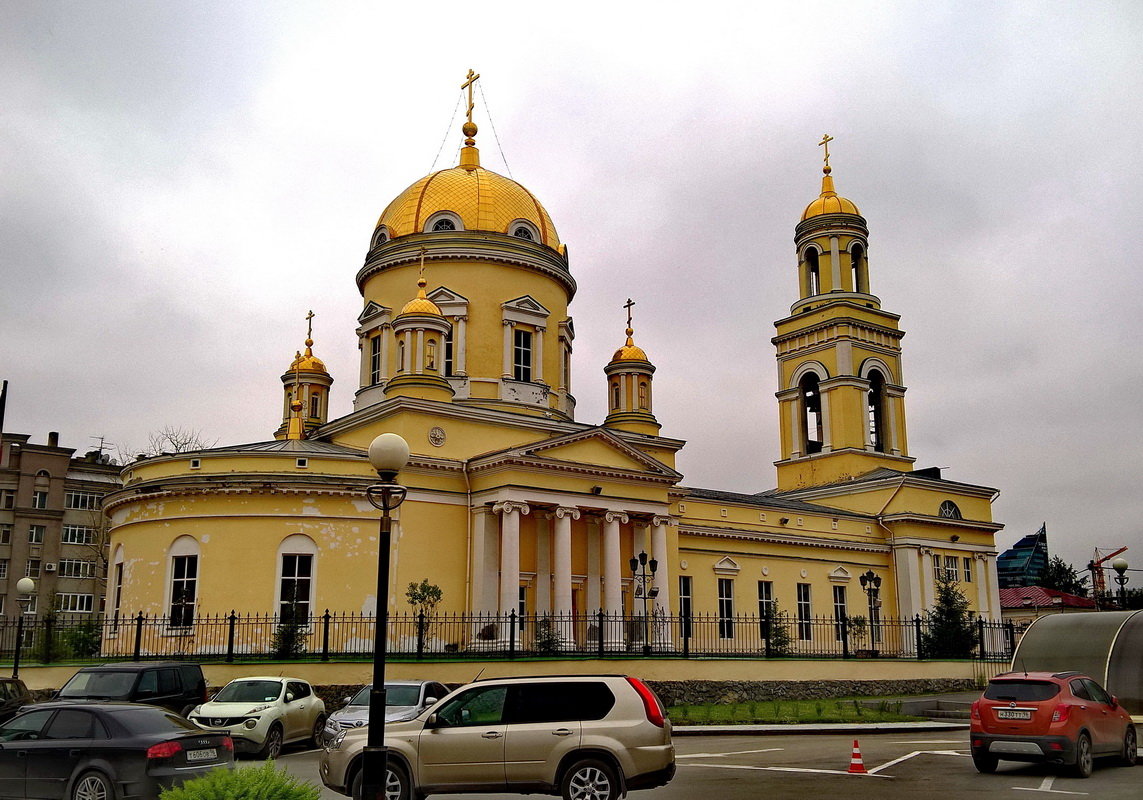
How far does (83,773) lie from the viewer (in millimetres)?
12367

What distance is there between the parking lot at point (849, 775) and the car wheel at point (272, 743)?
33 centimetres

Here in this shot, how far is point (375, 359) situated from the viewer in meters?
42.4

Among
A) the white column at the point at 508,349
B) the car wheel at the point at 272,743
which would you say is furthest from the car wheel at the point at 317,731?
the white column at the point at 508,349

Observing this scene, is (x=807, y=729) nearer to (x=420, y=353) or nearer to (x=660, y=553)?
(x=660, y=553)

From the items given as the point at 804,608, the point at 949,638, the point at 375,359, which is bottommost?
the point at 949,638

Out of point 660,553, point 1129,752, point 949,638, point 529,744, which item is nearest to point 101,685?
point 529,744

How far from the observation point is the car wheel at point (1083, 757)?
51.0ft

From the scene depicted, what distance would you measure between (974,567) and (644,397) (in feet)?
66.4

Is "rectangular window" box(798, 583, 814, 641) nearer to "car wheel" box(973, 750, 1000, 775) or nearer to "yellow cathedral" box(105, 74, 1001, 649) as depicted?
"yellow cathedral" box(105, 74, 1001, 649)

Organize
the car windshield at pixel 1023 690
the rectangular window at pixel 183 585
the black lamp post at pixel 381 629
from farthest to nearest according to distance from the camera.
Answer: the rectangular window at pixel 183 585 → the car windshield at pixel 1023 690 → the black lamp post at pixel 381 629

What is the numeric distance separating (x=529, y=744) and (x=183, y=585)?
22.2m

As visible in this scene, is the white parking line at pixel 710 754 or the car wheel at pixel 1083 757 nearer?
the car wheel at pixel 1083 757

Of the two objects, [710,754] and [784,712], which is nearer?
[710,754]

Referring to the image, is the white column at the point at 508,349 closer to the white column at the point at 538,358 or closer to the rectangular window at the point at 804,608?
the white column at the point at 538,358
